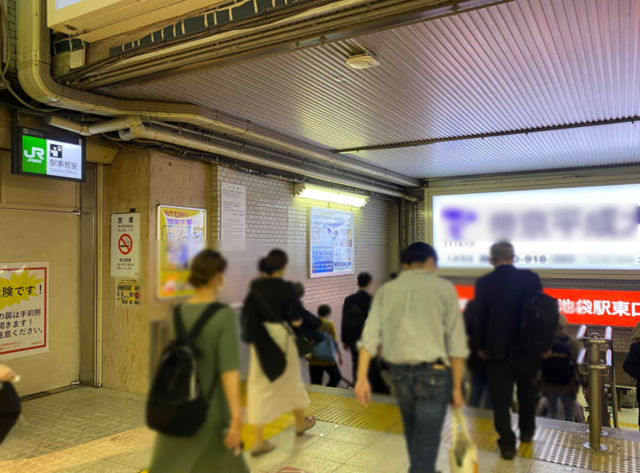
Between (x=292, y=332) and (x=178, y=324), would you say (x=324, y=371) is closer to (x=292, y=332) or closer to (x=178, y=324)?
(x=292, y=332)

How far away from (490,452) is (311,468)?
2.52 meters

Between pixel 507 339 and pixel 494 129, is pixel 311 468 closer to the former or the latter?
pixel 507 339

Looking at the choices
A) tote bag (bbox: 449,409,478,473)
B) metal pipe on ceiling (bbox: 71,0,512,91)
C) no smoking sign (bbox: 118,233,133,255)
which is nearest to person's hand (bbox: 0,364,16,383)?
tote bag (bbox: 449,409,478,473)

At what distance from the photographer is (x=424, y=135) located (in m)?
7.13

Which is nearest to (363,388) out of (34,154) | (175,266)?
(175,266)

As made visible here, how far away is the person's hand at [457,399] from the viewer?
1455 millimetres

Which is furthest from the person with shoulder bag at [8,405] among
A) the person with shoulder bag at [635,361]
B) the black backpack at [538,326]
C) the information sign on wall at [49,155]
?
the person with shoulder bag at [635,361]

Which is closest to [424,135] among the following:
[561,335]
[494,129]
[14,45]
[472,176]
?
[494,129]

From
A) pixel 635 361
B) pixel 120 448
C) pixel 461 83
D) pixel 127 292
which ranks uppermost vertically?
pixel 461 83

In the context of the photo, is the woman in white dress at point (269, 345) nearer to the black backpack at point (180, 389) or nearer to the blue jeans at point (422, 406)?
the black backpack at point (180, 389)

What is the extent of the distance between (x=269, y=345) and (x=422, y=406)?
0.53 meters

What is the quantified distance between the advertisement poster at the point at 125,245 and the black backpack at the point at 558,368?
17.1ft

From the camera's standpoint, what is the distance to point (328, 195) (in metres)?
9.01

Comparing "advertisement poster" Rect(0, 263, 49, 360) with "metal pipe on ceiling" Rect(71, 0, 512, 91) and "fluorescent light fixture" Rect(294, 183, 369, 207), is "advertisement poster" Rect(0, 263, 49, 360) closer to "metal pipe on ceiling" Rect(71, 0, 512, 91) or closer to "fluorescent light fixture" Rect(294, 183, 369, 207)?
"metal pipe on ceiling" Rect(71, 0, 512, 91)
